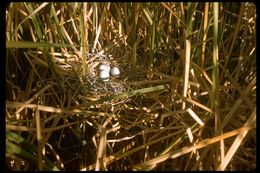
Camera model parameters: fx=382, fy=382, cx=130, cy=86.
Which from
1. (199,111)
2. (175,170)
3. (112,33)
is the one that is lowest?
(175,170)

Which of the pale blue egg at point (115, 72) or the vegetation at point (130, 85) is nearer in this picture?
the vegetation at point (130, 85)

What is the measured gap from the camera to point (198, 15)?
0.77 metres

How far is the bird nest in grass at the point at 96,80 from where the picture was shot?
2.75 ft

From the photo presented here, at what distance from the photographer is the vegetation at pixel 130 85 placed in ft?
2.16

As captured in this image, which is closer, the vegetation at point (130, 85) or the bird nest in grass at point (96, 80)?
→ the vegetation at point (130, 85)

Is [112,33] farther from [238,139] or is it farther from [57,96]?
[238,139]

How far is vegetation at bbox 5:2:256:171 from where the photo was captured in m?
0.66

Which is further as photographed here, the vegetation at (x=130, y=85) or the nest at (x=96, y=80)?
the nest at (x=96, y=80)

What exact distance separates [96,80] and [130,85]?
76mm

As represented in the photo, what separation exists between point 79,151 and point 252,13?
1.45 ft

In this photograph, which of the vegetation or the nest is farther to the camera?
the nest

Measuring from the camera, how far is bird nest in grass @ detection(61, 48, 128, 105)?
0.84 meters

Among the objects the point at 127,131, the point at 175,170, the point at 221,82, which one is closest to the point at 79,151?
the point at 127,131

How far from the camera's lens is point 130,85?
840 mm
